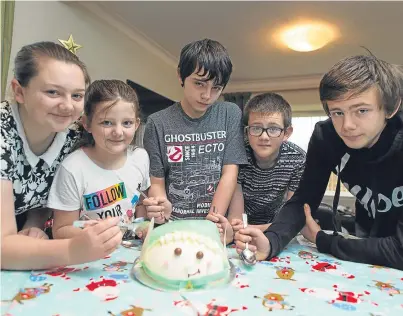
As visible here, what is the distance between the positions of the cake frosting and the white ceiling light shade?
2.72 m

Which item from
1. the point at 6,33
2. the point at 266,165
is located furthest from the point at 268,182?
the point at 6,33

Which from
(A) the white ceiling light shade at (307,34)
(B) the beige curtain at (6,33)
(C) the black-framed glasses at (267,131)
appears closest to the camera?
(C) the black-framed glasses at (267,131)

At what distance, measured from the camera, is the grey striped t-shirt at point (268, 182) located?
3.93 feet

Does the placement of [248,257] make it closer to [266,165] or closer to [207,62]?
[266,165]

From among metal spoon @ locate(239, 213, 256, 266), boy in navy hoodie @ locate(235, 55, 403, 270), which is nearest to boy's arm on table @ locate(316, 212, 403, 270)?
boy in navy hoodie @ locate(235, 55, 403, 270)

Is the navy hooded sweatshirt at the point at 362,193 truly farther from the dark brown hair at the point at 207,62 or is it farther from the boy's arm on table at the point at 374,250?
the dark brown hair at the point at 207,62

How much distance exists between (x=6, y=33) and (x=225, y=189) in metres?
1.48

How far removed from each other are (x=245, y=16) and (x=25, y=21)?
1.62 m

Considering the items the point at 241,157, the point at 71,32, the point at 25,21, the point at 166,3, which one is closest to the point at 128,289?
the point at 241,157

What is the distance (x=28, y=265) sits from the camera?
2.29 feet

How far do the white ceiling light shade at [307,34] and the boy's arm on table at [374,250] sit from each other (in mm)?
2513

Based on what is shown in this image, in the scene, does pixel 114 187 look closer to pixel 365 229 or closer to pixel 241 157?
pixel 241 157

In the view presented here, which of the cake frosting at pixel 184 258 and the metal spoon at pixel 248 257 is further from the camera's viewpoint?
the metal spoon at pixel 248 257

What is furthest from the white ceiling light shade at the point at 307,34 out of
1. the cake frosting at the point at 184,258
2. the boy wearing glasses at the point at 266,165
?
the cake frosting at the point at 184,258
